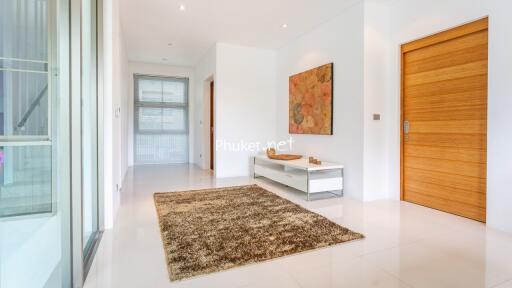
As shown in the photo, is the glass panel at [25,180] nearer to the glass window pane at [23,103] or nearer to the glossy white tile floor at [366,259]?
the glass window pane at [23,103]

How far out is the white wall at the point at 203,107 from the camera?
231 inches

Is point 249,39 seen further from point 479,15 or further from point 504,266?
point 504,266

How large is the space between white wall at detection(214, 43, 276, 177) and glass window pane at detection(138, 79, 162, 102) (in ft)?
9.32

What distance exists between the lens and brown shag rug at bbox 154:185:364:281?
185 centimetres

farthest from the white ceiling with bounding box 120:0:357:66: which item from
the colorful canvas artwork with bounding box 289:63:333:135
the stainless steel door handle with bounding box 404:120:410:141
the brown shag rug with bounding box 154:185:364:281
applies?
the brown shag rug with bounding box 154:185:364:281

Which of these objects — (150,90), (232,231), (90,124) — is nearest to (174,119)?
(150,90)

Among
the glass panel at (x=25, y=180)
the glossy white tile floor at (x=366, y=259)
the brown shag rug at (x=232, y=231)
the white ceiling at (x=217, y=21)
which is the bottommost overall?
the glossy white tile floor at (x=366, y=259)

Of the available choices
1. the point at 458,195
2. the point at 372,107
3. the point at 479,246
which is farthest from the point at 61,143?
the point at 458,195

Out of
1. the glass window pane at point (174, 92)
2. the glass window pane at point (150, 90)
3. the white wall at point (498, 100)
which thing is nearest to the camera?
the white wall at point (498, 100)

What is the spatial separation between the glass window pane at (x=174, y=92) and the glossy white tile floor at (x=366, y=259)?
5.01 m

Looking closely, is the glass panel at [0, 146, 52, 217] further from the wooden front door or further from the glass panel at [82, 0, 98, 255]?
the wooden front door

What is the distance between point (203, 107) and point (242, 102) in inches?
52.9

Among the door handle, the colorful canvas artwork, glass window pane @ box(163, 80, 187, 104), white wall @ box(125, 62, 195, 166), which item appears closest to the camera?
the door handle

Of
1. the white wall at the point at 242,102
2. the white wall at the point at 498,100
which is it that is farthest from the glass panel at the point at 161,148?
the white wall at the point at 498,100
